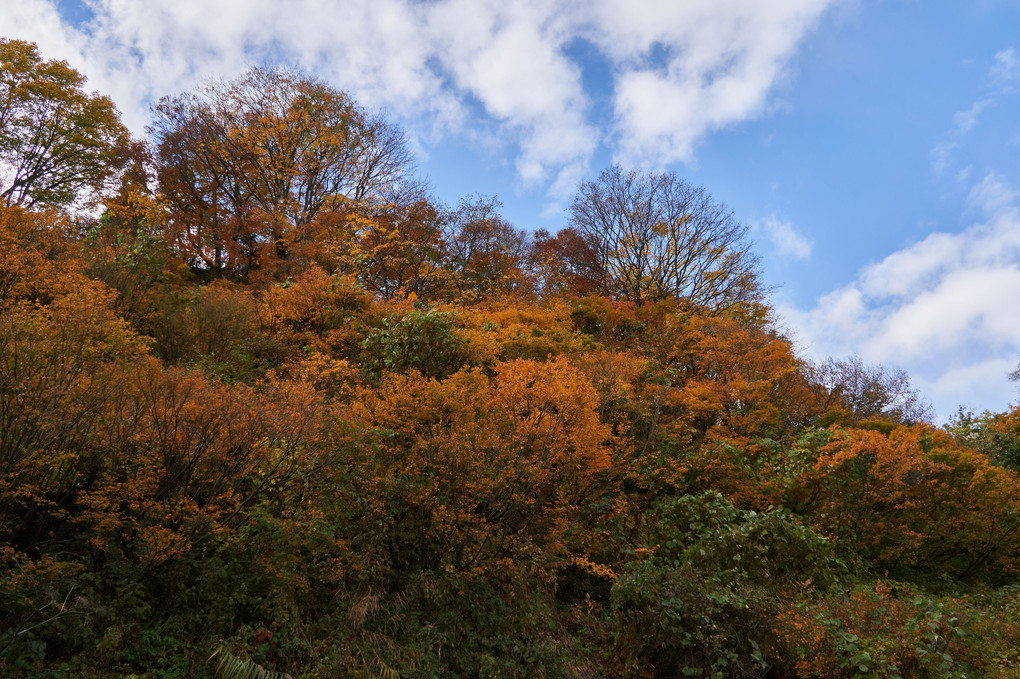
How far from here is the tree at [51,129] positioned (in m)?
19.0

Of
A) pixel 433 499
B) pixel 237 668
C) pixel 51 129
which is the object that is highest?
pixel 51 129

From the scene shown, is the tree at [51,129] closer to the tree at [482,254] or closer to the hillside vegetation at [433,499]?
the hillside vegetation at [433,499]

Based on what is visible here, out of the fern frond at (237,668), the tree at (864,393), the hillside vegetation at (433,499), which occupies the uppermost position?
the tree at (864,393)

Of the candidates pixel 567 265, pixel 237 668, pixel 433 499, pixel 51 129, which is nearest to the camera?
pixel 237 668

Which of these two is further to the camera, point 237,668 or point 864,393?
point 864,393

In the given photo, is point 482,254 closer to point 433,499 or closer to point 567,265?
point 567,265

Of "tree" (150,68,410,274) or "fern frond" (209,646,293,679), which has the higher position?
"tree" (150,68,410,274)

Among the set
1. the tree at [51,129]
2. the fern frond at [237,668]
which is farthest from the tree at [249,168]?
the fern frond at [237,668]

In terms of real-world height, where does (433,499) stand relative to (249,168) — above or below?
below

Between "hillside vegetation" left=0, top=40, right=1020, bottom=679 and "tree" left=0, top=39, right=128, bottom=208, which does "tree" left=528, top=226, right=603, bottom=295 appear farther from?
"tree" left=0, top=39, right=128, bottom=208

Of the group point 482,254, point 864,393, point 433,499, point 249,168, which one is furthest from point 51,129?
point 864,393

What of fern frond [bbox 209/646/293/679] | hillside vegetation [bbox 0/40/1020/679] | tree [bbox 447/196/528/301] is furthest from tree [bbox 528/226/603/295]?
fern frond [bbox 209/646/293/679]

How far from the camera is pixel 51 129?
19.8 m

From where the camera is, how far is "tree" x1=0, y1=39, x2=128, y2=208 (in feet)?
62.4
